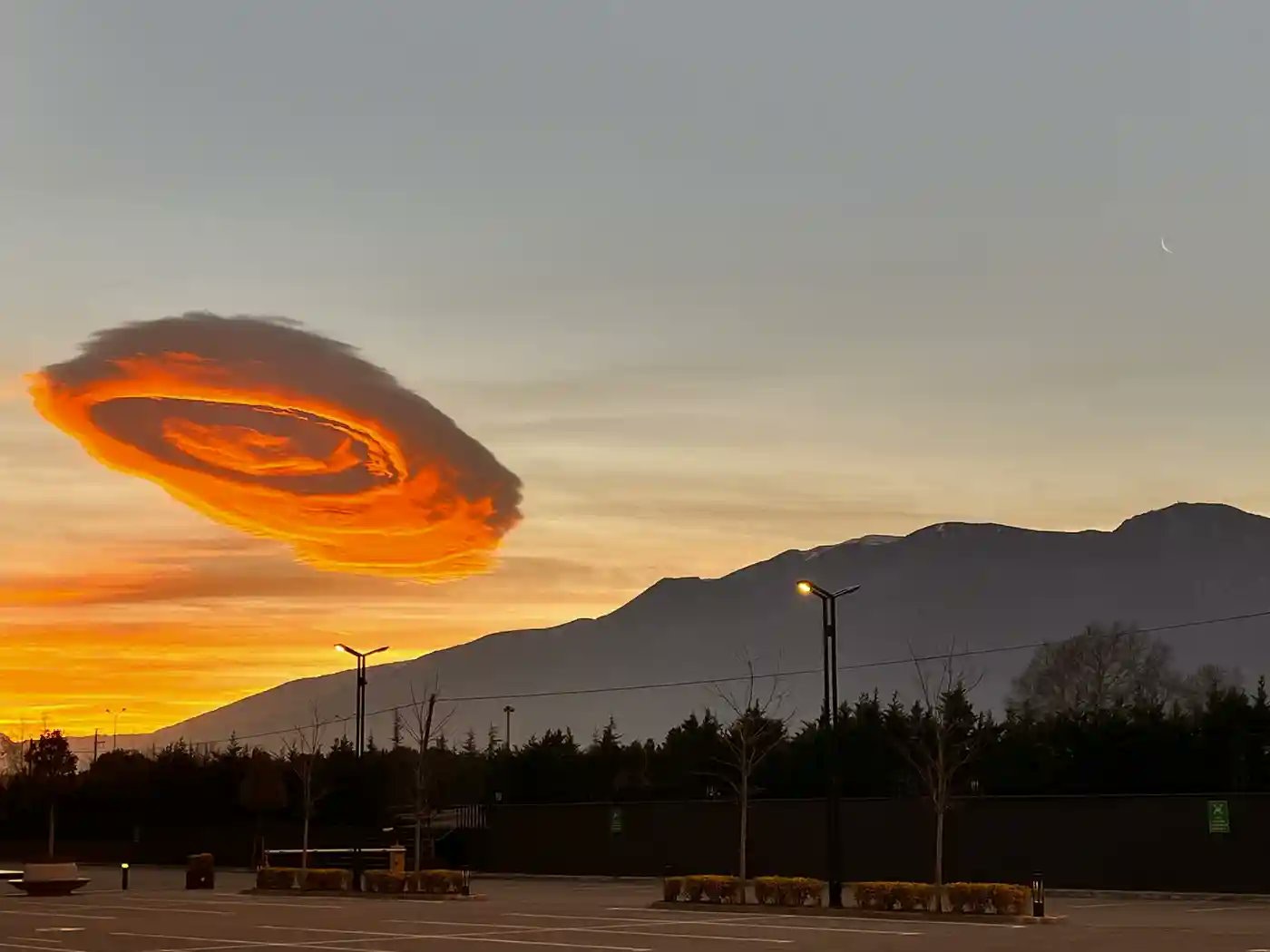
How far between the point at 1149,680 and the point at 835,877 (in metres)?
76.0

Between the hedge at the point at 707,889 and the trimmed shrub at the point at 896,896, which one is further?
the hedge at the point at 707,889

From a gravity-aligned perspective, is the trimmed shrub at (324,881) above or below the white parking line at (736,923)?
below

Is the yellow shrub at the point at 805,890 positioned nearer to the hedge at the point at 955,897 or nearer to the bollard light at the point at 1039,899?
the hedge at the point at 955,897

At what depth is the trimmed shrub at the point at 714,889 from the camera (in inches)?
1689

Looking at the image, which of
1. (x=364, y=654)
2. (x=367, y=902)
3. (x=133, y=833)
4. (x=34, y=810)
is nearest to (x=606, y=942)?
(x=367, y=902)

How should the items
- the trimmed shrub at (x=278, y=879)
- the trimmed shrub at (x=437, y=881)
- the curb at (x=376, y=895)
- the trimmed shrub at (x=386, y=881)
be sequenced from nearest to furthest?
the curb at (x=376, y=895)
the trimmed shrub at (x=437, y=881)
the trimmed shrub at (x=386, y=881)
the trimmed shrub at (x=278, y=879)

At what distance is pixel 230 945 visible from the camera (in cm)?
3111

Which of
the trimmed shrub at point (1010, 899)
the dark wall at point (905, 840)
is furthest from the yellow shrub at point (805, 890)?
the dark wall at point (905, 840)

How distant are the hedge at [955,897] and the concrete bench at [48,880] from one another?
27.4 metres

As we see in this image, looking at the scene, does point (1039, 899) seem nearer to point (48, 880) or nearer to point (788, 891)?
point (788, 891)

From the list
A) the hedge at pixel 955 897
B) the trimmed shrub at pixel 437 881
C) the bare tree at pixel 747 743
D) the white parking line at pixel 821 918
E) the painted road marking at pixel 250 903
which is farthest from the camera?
the bare tree at pixel 747 743

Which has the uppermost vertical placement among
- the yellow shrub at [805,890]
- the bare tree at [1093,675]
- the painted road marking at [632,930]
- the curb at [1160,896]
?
the bare tree at [1093,675]

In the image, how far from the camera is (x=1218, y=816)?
49500mm

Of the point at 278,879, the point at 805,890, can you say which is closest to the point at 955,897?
the point at 805,890
